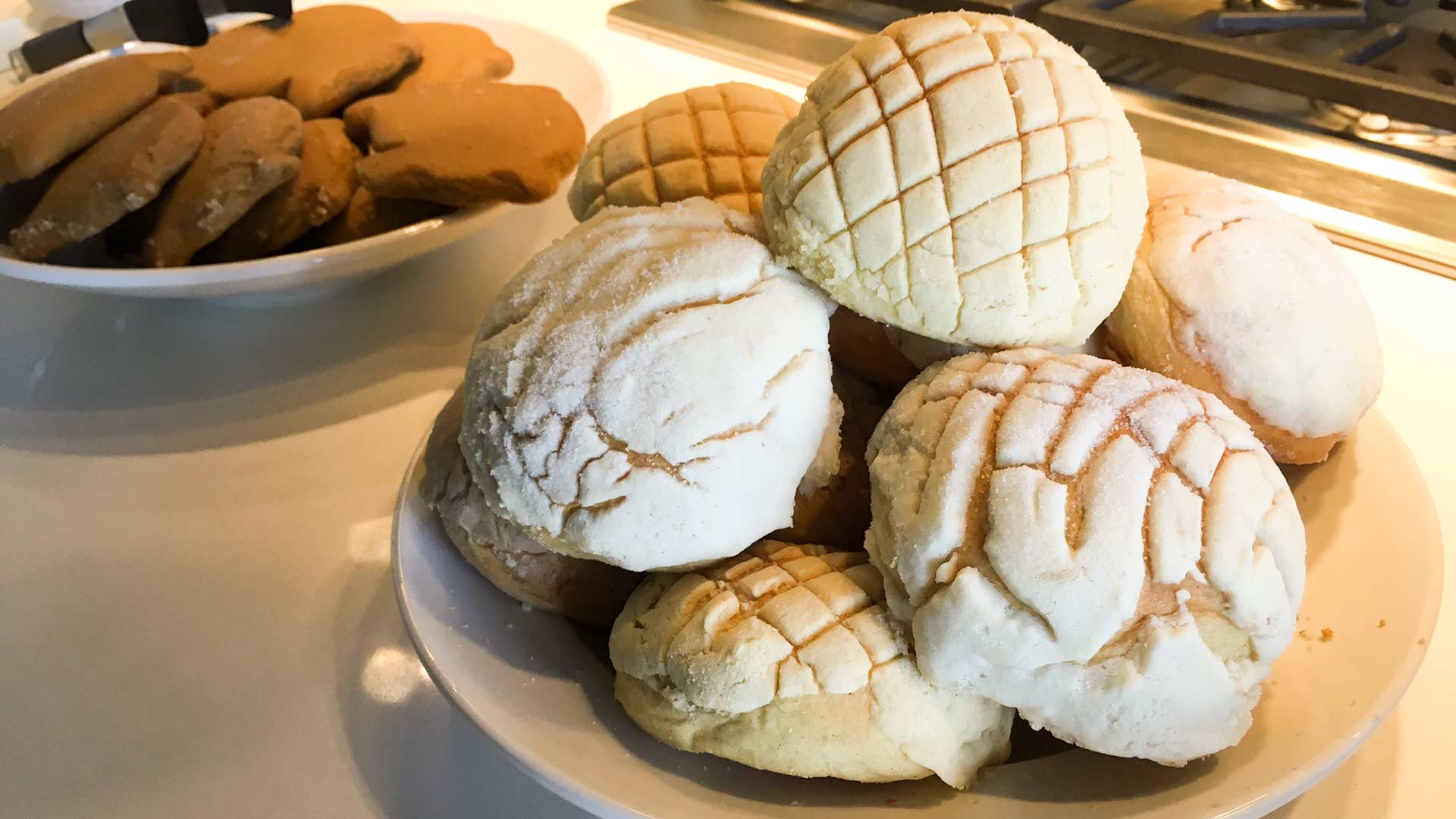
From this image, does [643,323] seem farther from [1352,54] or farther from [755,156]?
[1352,54]

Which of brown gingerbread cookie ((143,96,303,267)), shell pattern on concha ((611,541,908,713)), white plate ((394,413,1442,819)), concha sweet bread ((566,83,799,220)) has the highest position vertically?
concha sweet bread ((566,83,799,220))

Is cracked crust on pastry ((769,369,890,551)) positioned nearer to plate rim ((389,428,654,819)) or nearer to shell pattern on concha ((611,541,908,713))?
shell pattern on concha ((611,541,908,713))

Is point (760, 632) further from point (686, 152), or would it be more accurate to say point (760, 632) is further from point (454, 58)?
point (454, 58)

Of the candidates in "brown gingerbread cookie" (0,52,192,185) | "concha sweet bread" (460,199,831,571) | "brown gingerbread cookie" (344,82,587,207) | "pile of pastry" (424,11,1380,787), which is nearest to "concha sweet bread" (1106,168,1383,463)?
"pile of pastry" (424,11,1380,787)

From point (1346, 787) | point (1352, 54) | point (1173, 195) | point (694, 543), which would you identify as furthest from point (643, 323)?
point (1352, 54)

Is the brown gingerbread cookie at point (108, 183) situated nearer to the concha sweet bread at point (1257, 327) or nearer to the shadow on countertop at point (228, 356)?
the shadow on countertop at point (228, 356)

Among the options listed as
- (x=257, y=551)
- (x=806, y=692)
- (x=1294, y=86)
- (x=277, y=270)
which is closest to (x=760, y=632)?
(x=806, y=692)
